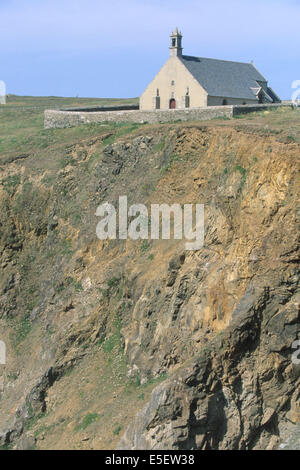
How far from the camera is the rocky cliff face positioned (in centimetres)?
2536

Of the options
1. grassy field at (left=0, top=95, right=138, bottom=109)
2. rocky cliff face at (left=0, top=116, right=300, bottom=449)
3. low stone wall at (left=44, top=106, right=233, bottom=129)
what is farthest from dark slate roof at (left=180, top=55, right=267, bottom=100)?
grassy field at (left=0, top=95, right=138, bottom=109)

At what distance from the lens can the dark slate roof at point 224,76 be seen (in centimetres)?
4597

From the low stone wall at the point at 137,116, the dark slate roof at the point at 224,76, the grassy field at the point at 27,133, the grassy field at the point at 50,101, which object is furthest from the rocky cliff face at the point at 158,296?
the grassy field at the point at 50,101

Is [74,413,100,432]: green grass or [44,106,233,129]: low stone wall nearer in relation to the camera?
[74,413,100,432]: green grass

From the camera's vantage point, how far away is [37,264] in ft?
128

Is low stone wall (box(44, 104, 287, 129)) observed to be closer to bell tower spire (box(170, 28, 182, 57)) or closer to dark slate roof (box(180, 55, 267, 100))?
dark slate roof (box(180, 55, 267, 100))

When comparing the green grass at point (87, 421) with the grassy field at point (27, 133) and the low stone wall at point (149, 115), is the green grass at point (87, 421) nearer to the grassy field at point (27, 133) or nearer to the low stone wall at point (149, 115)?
the low stone wall at point (149, 115)

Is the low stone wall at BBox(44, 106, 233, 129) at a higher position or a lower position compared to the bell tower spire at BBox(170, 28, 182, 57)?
lower

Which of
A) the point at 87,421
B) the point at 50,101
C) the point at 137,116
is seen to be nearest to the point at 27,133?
the point at 137,116

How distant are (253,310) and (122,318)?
333 inches

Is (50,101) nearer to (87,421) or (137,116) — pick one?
(137,116)

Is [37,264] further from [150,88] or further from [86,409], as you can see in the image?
[150,88]

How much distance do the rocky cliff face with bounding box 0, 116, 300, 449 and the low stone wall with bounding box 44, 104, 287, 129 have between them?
317 centimetres
